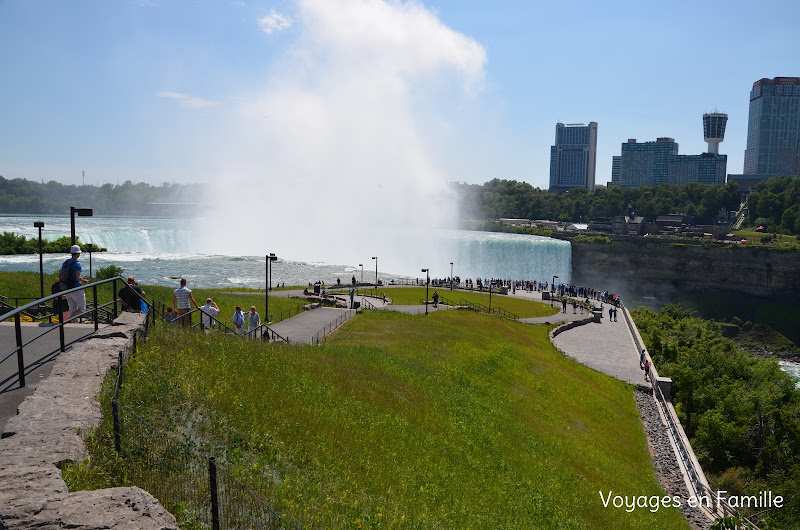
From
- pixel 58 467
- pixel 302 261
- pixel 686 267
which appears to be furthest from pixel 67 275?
pixel 686 267

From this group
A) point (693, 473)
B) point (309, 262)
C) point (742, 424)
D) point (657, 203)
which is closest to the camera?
point (693, 473)

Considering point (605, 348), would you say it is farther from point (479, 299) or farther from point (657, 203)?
point (657, 203)

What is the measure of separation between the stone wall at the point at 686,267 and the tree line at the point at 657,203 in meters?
41.4

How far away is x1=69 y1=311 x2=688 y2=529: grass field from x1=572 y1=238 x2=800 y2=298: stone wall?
77004 millimetres

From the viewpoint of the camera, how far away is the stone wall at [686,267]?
84.6 metres

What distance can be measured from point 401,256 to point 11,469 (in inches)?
4061

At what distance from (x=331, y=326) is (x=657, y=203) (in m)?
154

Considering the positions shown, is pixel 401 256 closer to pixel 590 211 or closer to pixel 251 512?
pixel 590 211

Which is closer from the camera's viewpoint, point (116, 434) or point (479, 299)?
point (116, 434)

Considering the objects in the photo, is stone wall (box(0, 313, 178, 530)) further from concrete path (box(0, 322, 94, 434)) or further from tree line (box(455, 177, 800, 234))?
tree line (box(455, 177, 800, 234))

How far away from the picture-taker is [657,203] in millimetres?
161875

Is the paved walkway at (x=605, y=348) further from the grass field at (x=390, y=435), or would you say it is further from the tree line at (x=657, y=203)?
the tree line at (x=657, y=203)

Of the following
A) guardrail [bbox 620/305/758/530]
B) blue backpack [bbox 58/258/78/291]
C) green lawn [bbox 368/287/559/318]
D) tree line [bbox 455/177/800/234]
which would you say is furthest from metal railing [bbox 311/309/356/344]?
tree line [bbox 455/177/800/234]

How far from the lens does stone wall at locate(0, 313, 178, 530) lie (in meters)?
4.17
